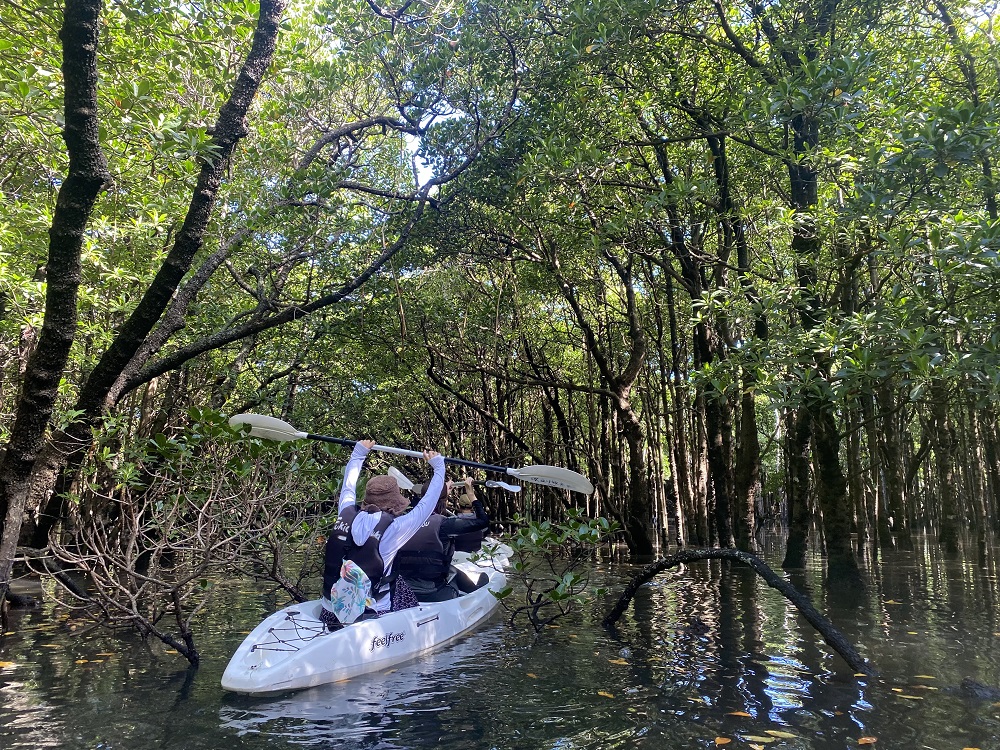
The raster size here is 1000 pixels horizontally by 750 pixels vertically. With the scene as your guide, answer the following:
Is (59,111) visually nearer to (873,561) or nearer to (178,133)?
(178,133)

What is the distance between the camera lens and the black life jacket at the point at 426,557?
6.84 m

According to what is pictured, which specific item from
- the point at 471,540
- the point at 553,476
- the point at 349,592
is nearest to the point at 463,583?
the point at 471,540

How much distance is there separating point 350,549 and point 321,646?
0.80m

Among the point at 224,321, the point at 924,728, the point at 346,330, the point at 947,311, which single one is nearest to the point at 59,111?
the point at 224,321

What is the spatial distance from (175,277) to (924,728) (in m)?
6.07

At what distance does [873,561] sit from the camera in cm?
1406

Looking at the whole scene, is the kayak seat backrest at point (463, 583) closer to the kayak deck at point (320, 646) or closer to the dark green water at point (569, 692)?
the dark green water at point (569, 692)

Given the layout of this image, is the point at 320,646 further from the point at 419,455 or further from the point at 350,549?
the point at 419,455

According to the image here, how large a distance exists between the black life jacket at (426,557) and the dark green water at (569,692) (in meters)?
0.82

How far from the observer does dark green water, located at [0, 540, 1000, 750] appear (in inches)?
167

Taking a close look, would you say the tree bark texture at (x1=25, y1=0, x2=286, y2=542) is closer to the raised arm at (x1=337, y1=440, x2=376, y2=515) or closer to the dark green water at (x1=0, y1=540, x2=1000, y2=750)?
the raised arm at (x1=337, y1=440, x2=376, y2=515)

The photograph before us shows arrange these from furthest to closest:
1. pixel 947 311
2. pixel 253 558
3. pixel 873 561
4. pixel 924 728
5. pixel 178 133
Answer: pixel 873 561, pixel 253 558, pixel 947 311, pixel 178 133, pixel 924 728

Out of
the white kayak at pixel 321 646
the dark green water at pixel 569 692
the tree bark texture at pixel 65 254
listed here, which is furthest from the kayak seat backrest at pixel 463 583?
the tree bark texture at pixel 65 254

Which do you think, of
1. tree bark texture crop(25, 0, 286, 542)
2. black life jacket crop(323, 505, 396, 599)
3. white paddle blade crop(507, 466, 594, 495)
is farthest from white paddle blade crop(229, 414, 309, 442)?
white paddle blade crop(507, 466, 594, 495)
